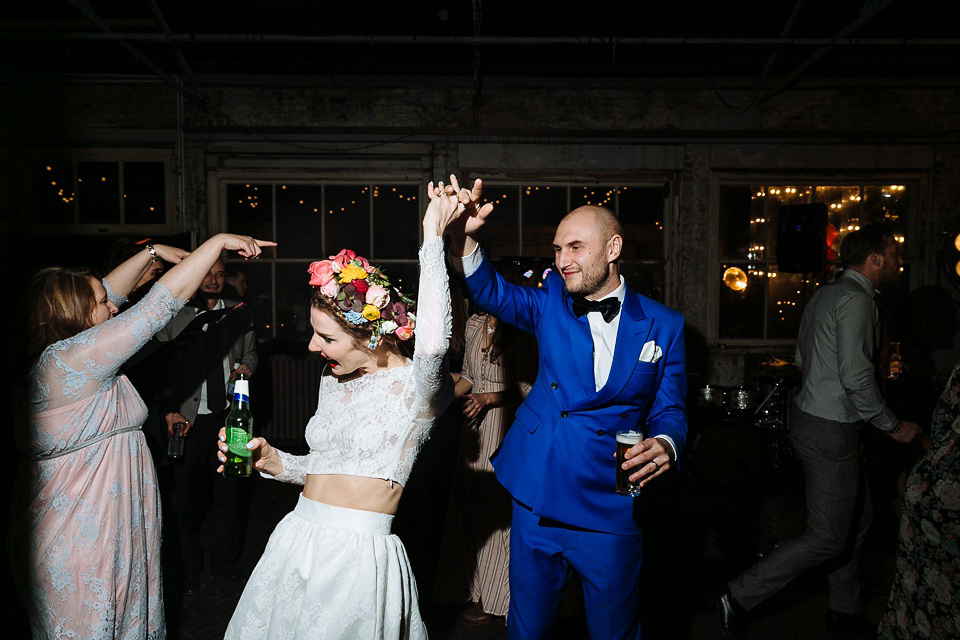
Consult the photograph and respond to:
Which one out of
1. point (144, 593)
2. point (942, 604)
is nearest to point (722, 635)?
point (942, 604)

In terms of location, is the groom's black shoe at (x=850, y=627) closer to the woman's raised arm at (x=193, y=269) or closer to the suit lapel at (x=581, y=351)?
the suit lapel at (x=581, y=351)

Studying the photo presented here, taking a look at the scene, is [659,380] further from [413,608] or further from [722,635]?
[722,635]

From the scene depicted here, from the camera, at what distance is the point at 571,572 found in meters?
2.57

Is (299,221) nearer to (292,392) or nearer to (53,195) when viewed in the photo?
(292,392)

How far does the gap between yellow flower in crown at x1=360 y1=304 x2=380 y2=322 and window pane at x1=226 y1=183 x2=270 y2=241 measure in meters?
5.73

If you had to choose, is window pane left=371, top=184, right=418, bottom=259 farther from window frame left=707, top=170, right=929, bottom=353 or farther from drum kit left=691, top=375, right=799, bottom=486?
drum kit left=691, top=375, right=799, bottom=486

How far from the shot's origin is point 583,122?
7.33 m

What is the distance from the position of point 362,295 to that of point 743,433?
15.0ft

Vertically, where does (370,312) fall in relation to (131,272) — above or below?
below

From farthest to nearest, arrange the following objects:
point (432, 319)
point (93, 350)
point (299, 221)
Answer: point (299, 221) → point (93, 350) → point (432, 319)

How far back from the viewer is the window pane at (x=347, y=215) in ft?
24.5

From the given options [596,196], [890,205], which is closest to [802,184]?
[890,205]

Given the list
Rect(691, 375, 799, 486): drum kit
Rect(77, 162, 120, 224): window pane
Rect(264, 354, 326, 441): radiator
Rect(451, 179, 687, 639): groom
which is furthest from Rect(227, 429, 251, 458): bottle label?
Rect(77, 162, 120, 224): window pane

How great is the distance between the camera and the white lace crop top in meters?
1.90
